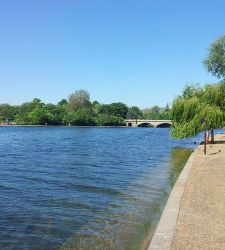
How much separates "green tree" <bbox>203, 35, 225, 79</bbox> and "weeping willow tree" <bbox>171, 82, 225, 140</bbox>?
149 inches

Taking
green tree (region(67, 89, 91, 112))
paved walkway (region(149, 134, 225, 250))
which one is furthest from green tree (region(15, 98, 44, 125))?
paved walkway (region(149, 134, 225, 250))

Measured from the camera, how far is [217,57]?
5031 centimetres

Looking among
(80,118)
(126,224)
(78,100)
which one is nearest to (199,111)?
(126,224)

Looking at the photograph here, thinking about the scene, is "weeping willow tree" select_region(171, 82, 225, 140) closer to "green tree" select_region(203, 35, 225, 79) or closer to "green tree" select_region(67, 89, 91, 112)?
"green tree" select_region(203, 35, 225, 79)

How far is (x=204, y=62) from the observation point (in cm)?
5112

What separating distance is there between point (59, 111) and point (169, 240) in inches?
7188

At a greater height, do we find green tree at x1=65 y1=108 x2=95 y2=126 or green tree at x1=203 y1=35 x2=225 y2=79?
green tree at x1=203 y1=35 x2=225 y2=79

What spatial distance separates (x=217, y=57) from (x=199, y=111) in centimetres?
982

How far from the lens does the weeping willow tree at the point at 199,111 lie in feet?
143

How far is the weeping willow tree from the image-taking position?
143 feet

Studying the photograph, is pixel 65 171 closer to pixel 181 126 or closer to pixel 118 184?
pixel 118 184

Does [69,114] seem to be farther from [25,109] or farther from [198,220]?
[198,220]

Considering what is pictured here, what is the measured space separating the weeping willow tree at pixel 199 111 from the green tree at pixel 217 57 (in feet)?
12.4

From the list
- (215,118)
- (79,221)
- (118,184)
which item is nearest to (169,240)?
(79,221)
